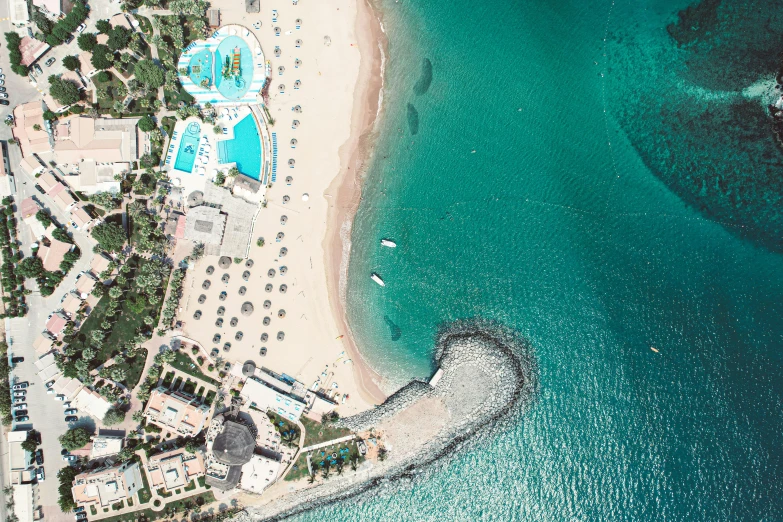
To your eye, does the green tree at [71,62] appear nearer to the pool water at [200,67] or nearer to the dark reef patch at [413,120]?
the pool water at [200,67]

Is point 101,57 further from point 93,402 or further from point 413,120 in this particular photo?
point 93,402

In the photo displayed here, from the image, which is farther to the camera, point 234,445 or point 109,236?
point 109,236

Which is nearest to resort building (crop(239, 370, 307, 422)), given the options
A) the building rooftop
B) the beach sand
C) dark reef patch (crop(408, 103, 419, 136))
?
the beach sand

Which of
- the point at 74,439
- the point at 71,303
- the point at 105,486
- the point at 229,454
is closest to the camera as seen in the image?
the point at 229,454

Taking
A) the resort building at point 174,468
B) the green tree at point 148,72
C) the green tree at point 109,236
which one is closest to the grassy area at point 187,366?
the resort building at point 174,468

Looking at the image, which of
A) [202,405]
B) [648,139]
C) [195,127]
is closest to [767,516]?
[648,139]

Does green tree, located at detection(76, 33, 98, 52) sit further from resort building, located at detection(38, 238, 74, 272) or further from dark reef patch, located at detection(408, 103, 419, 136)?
dark reef patch, located at detection(408, 103, 419, 136)

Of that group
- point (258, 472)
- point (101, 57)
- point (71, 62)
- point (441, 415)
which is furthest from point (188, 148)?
point (441, 415)

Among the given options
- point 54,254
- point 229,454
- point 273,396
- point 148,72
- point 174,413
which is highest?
point 148,72

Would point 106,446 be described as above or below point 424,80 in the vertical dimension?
below
